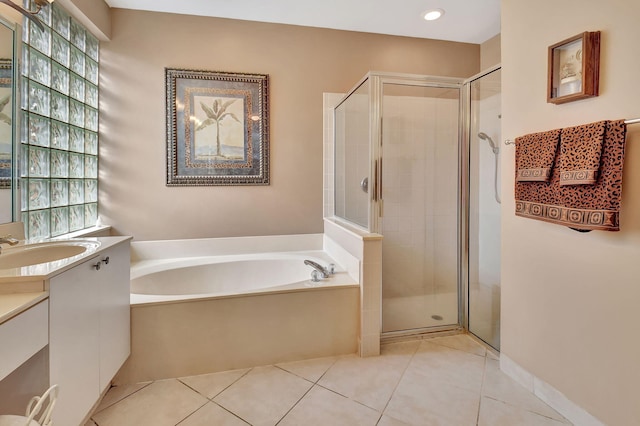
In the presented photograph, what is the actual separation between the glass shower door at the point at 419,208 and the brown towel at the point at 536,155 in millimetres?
752

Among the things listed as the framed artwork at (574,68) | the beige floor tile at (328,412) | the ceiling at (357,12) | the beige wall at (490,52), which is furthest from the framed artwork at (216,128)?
the beige wall at (490,52)

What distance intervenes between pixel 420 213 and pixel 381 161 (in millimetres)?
529

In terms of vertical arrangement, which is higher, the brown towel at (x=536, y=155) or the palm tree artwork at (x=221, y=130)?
the palm tree artwork at (x=221, y=130)

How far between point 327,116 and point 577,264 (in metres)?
2.18

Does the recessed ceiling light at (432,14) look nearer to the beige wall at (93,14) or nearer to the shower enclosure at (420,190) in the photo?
the shower enclosure at (420,190)

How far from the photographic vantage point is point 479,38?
3197mm

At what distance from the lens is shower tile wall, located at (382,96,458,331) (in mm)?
2350

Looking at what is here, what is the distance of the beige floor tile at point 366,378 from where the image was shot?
1703 millimetres

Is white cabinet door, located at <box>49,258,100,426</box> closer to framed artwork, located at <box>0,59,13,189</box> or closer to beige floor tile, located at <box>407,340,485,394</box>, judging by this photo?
framed artwork, located at <box>0,59,13,189</box>

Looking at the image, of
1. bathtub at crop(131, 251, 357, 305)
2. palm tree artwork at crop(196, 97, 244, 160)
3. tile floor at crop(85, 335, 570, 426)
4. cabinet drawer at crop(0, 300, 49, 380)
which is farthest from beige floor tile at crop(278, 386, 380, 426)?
palm tree artwork at crop(196, 97, 244, 160)

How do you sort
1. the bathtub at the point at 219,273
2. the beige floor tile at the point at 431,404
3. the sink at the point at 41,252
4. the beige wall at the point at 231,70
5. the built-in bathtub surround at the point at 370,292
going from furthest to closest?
the beige wall at the point at 231,70
the bathtub at the point at 219,273
the built-in bathtub surround at the point at 370,292
the beige floor tile at the point at 431,404
the sink at the point at 41,252

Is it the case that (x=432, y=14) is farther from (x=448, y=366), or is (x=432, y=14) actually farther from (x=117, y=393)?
(x=117, y=393)

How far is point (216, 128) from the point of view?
2.79 meters

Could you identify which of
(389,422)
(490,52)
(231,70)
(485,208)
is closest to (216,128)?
(231,70)
